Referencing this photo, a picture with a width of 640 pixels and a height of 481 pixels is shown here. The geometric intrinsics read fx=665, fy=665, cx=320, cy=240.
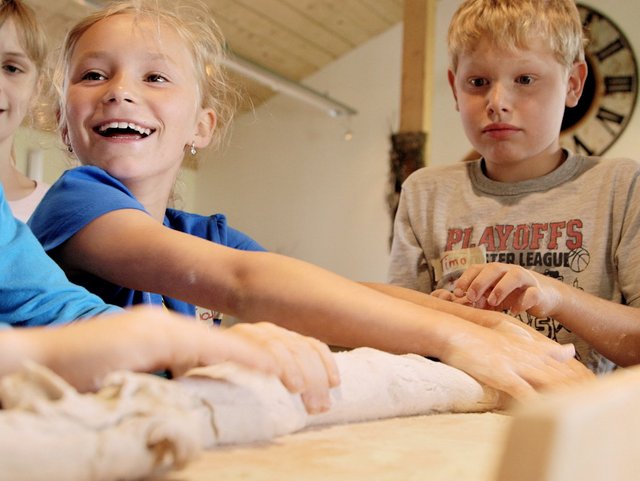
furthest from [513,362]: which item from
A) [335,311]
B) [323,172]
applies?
[323,172]

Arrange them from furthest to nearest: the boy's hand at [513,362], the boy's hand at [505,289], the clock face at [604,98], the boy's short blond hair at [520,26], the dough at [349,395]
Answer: the clock face at [604,98] < the boy's short blond hair at [520,26] < the boy's hand at [505,289] < the boy's hand at [513,362] < the dough at [349,395]

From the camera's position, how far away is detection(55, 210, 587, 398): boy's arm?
0.72 m

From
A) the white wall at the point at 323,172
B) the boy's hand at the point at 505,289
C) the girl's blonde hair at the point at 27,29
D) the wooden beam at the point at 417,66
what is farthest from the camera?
the white wall at the point at 323,172

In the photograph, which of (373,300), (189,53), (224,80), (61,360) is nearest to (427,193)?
(224,80)

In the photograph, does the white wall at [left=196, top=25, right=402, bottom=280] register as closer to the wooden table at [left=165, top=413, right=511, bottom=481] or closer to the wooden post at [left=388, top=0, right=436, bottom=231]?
the wooden post at [left=388, top=0, right=436, bottom=231]

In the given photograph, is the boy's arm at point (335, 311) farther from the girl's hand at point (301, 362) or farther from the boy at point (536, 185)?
the boy at point (536, 185)

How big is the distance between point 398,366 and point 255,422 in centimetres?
22

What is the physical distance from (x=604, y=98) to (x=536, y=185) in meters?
3.69

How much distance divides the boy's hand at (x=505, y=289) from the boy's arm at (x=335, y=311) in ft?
0.71

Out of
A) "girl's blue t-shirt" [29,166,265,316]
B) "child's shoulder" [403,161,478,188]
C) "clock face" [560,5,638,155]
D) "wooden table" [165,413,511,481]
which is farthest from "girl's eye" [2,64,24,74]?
"clock face" [560,5,638,155]

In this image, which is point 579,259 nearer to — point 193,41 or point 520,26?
point 520,26

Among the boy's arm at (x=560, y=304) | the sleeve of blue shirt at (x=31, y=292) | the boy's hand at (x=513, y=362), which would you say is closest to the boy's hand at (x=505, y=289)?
the boy's arm at (x=560, y=304)

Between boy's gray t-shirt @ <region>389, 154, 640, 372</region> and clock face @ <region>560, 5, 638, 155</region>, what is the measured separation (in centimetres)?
Result: 343

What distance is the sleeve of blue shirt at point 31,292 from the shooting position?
71 cm
